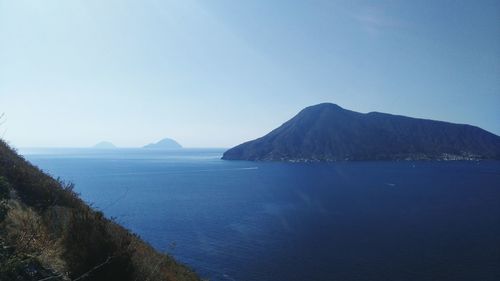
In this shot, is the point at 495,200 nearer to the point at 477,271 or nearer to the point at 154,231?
the point at 477,271

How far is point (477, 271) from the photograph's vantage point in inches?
1702

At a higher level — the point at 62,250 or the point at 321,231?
the point at 62,250

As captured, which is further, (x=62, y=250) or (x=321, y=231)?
(x=321, y=231)

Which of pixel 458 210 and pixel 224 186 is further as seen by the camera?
pixel 224 186

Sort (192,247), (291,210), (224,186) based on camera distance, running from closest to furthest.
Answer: (192,247) → (291,210) → (224,186)

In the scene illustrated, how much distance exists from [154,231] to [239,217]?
67.2 feet

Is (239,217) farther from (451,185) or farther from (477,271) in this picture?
(451,185)

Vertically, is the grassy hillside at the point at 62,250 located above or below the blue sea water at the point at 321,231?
above

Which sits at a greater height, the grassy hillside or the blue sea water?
the grassy hillside

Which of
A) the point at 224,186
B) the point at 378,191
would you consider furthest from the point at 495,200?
the point at 224,186

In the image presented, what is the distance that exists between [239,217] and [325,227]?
65.0 ft

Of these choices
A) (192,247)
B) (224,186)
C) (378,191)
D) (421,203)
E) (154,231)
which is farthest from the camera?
(224,186)

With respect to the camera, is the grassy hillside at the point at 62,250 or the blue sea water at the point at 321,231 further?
the blue sea water at the point at 321,231

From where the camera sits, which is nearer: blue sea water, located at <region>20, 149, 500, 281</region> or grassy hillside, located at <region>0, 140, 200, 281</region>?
grassy hillside, located at <region>0, 140, 200, 281</region>
